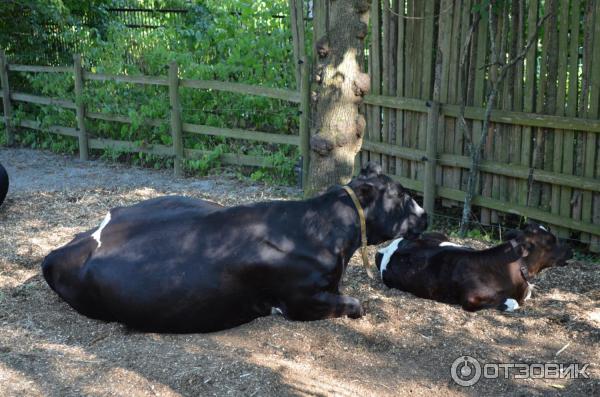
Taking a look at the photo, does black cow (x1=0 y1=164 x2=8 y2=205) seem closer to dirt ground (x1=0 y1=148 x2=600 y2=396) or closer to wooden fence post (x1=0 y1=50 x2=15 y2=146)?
dirt ground (x1=0 y1=148 x2=600 y2=396)

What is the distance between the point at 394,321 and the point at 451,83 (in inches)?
172

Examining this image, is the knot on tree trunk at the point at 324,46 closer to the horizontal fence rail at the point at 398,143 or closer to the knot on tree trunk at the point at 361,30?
the knot on tree trunk at the point at 361,30

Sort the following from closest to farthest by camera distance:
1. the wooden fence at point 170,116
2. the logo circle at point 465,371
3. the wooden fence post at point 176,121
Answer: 1. the logo circle at point 465,371
2. the wooden fence at point 170,116
3. the wooden fence post at point 176,121

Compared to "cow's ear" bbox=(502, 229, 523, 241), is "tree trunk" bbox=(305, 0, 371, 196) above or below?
above

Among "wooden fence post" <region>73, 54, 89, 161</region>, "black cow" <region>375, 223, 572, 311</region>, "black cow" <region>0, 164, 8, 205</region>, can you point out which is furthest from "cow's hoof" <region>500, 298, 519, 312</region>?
"wooden fence post" <region>73, 54, 89, 161</region>

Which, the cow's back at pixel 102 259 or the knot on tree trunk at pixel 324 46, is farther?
the knot on tree trunk at pixel 324 46

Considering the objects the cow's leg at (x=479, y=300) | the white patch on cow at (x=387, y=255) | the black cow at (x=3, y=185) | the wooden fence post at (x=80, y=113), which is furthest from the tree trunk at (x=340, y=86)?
the wooden fence post at (x=80, y=113)

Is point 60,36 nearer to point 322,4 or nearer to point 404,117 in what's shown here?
point 404,117

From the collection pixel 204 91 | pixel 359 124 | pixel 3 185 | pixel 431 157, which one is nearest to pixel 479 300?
pixel 359 124

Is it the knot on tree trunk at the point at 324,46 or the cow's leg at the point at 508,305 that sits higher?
the knot on tree trunk at the point at 324,46

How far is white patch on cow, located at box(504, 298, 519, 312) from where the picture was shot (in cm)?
558

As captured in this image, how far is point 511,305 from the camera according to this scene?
559 centimetres

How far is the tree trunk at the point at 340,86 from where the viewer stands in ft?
21.3

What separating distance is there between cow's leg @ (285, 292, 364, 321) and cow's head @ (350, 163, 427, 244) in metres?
0.51
